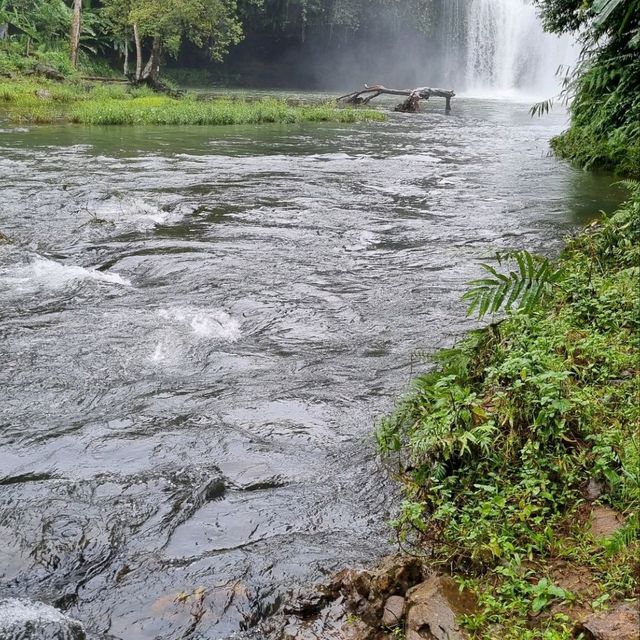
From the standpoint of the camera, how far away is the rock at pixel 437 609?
8.38 feet

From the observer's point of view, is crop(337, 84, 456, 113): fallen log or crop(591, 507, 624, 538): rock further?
crop(337, 84, 456, 113): fallen log

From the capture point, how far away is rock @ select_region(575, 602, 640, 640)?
2.23 m

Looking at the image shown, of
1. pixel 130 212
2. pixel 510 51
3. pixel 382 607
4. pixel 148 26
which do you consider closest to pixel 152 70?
pixel 148 26

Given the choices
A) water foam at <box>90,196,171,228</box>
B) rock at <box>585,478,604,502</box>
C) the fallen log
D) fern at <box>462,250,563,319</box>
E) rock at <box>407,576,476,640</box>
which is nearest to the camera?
rock at <box>407,576,476,640</box>

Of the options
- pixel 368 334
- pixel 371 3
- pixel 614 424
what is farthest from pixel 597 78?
pixel 371 3

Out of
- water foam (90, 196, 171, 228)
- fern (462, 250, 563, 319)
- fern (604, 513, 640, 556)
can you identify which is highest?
fern (462, 250, 563, 319)

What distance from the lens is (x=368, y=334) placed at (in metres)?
6.11

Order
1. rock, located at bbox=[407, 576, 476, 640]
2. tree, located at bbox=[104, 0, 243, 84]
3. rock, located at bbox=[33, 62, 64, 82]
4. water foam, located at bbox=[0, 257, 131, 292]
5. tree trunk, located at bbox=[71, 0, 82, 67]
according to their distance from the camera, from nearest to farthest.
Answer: rock, located at bbox=[407, 576, 476, 640], water foam, located at bbox=[0, 257, 131, 292], rock, located at bbox=[33, 62, 64, 82], tree, located at bbox=[104, 0, 243, 84], tree trunk, located at bbox=[71, 0, 82, 67]

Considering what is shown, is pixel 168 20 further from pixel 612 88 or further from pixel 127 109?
Answer: pixel 612 88

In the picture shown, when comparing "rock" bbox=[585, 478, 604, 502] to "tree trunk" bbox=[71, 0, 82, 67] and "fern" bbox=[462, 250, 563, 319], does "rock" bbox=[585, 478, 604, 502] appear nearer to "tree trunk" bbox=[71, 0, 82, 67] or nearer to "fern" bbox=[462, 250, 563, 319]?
"fern" bbox=[462, 250, 563, 319]

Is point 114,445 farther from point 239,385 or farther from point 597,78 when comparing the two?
point 597,78

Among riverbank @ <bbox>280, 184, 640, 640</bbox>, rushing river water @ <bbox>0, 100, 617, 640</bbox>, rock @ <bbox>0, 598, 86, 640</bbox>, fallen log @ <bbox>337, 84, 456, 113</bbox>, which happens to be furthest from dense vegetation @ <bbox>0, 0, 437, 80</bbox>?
rock @ <bbox>0, 598, 86, 640</bbox>

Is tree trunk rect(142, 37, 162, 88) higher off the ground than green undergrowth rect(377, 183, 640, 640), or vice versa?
tree trunk rect(142, 37, 162, 88)

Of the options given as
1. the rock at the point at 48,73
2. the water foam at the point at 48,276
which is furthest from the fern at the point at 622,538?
the rock at the point at 48,73
